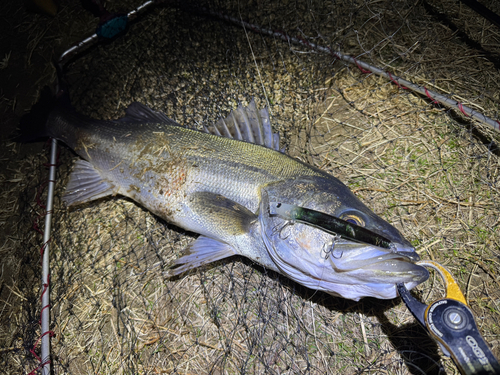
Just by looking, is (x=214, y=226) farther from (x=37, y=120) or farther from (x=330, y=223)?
(x=37, y=120)

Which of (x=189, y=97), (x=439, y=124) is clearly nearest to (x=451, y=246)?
(x=439, y=124)

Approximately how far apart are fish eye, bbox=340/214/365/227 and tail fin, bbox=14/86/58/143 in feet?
10.1

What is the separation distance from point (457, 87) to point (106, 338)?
13.6ft

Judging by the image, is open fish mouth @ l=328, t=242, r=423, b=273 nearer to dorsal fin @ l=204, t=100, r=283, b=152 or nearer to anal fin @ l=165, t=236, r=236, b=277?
anal fin @ l=165, t=236, r=236, b=277

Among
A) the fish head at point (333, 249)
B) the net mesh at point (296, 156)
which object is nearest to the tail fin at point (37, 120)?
the net mesh at point (296, 156)

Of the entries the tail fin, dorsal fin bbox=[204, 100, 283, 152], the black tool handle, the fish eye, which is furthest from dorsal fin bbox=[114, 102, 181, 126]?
the black tool handle

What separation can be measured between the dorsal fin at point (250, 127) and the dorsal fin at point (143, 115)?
57 cm

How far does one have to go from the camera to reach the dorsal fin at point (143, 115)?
3271mm

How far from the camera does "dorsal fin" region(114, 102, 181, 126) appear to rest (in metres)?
3.27

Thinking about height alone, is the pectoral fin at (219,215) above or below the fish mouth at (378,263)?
above

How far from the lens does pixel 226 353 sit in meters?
2.84

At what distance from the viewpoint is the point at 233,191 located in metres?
2.77

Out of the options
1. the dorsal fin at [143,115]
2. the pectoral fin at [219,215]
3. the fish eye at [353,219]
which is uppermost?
the dorsal fin at [143,115]

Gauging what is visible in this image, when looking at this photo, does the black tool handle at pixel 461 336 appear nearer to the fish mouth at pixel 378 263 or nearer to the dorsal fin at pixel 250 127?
the fish mouth at pixel 378 263
